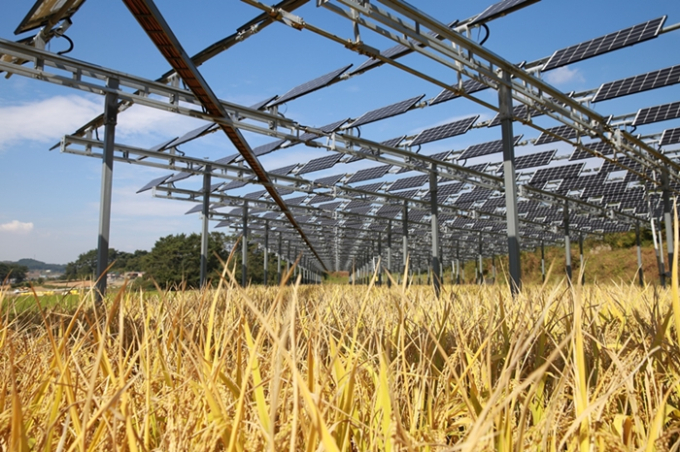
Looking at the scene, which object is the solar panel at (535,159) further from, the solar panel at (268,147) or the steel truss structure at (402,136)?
the solar panel at (268,147)

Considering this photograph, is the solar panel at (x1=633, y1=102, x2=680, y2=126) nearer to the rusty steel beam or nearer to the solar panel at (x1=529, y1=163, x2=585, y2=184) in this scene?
the solar panel at (x1=529, y1=163, x2=585, y2=184)

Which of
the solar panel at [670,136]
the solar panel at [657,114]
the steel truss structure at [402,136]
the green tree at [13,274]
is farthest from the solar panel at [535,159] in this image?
the green tree at [13,274]

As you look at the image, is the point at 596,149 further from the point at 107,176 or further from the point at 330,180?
the point at 107,176

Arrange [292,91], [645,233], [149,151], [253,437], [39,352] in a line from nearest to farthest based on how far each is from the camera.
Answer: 1. [253,437]
2. [39,352]
3. [292,91]
4. [149,151]
5. [645,233]

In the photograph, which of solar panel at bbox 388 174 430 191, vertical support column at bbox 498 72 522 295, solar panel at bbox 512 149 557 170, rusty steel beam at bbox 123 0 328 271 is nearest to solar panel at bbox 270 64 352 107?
rusty steel beam at bbox 123 0 328 271

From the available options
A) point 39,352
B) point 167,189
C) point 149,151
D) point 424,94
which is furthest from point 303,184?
point 39,352

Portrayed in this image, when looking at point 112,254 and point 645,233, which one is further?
point 645,233

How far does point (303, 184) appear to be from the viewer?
1736 cm

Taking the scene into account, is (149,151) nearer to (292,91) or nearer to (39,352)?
(292,91)

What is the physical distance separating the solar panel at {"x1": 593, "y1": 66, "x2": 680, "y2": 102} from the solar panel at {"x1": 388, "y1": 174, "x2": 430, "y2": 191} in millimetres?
7095

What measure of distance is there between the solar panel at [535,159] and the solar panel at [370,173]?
4.54 m

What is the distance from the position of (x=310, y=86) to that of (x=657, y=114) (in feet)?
28.3

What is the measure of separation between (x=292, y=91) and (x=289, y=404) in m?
9.91

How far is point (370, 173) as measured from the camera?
54.7 feet
